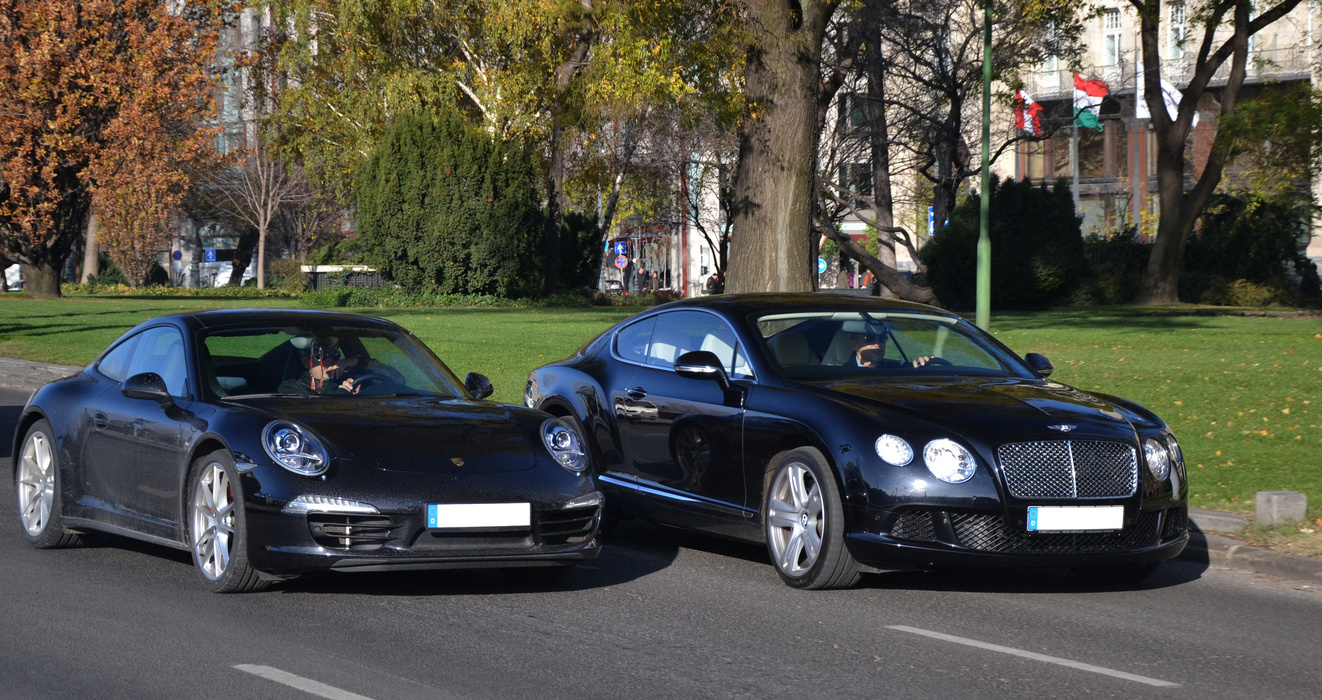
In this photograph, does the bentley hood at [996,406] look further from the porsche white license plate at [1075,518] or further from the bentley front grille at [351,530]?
the bentley front grille at [351,530]

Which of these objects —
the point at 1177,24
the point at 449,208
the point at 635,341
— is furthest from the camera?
the point at 1177,24

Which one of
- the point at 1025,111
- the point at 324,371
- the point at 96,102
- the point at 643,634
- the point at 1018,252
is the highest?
the point at 96,102

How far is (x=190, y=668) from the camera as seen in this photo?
19.1ft

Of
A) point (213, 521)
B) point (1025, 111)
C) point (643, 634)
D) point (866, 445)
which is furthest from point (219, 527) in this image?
point (1025, 111)

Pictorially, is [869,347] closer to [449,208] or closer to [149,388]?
[149,388]

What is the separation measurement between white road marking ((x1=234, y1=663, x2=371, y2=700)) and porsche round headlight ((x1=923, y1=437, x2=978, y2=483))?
3076 mm

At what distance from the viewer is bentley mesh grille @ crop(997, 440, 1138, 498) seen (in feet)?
24.0

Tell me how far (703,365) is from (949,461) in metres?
1.63

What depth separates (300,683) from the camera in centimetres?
561

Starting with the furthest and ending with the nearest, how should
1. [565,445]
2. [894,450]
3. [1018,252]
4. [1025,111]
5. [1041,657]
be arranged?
1. [1025,111]
2. [1018,252]
3. [565,445]
4. [894,450]
5. [1041,657]

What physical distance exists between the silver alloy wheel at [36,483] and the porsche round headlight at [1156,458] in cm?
589

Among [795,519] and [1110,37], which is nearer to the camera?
[795,519]

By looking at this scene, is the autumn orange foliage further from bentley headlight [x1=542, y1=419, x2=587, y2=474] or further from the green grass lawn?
bentley headlight [x1=542, y1=419, x2=587, y2=474]

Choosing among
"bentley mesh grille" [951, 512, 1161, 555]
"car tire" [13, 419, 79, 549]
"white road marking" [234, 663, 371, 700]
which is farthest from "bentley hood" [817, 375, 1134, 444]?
"car tire" [13, 419, 79, 549]
